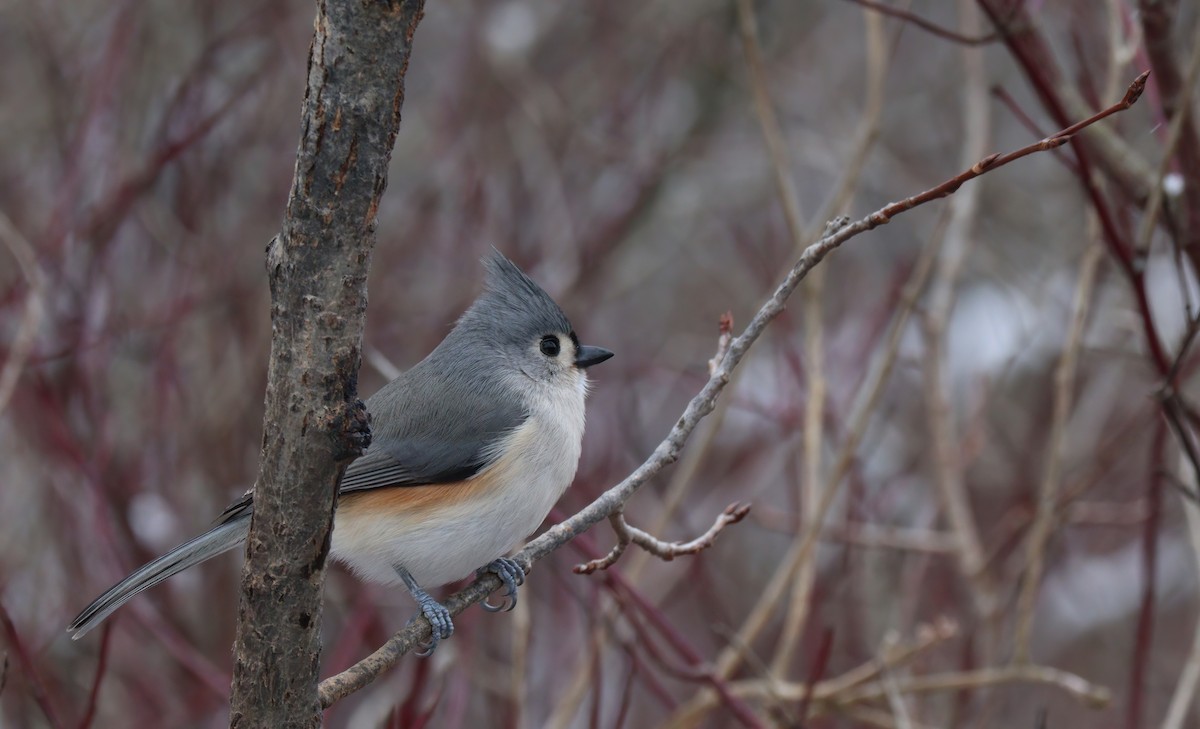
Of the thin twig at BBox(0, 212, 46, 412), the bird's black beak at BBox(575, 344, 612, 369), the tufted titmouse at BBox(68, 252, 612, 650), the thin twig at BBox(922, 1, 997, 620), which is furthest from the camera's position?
the thin twig at BBox(922, 1, 997, 620)

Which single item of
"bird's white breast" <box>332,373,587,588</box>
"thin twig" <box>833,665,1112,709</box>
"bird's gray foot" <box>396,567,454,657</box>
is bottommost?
"thin twig" <box>833,665,1112,709</box>

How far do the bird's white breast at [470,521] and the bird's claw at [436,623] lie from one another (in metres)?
0.15

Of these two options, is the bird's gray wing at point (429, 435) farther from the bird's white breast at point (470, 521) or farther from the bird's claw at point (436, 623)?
the bird's claw at point (436, 623)

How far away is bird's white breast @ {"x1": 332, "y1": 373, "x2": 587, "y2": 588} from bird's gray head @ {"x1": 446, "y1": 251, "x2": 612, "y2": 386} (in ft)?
0.93

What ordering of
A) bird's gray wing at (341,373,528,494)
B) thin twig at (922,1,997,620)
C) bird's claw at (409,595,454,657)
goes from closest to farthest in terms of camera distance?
bird's claw at (409,595,454,657), bird's gray wing at (341,373,528,494), thin twig at (922,1,997,620)

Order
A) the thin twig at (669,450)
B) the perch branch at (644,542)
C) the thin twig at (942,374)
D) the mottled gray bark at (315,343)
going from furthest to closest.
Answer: the thin twig at (942,374)
the perch branch at (644,542)
the thin twig at (669,450)
the mottled gray bark at (315,343)

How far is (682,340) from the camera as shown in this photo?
5141 millimetres

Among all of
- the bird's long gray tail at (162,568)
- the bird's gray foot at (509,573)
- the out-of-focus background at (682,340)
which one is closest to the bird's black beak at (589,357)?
the out-of-focus background at (682,340)

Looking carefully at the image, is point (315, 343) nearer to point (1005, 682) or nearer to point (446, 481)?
point (446, 481)

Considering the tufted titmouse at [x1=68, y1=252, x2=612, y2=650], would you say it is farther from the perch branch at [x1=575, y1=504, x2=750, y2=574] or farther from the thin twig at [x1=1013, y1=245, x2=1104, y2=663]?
the thin twig at [x1=1013, y1=245, x2=1104, y2=663]

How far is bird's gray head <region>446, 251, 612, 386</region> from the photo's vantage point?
2.69 metres

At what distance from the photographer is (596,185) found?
5.36m

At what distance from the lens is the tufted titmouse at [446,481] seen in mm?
2270

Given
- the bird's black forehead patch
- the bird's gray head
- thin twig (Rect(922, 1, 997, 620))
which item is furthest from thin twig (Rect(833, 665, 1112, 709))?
the bird's black forehead patch
